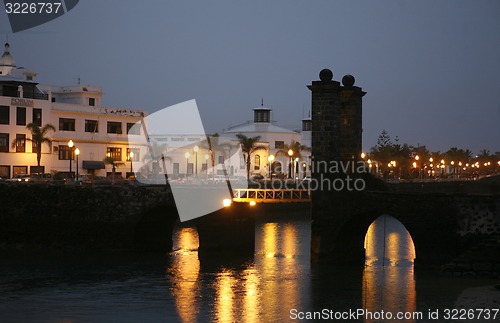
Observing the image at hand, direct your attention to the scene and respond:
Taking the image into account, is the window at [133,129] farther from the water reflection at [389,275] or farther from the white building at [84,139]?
the water reflection at [389,275]

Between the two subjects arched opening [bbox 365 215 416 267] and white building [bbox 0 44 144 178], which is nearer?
arched opening [bbox 365 215 416 267]

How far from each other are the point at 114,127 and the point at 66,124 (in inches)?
252

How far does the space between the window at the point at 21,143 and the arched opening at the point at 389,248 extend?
33.0 metres

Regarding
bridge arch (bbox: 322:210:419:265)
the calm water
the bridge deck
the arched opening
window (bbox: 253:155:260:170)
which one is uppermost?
window (bbox: 253:155:260:170)

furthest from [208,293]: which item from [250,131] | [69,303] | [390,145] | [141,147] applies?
[390,145]

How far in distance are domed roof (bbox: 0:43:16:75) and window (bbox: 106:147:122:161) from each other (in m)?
14.2

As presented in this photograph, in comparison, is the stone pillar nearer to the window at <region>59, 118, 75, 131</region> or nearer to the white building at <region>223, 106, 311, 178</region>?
the window at <region>59, 118, 75, 131</region>

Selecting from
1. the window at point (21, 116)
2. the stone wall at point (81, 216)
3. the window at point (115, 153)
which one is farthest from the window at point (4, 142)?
the stone wall at point (81, 216)

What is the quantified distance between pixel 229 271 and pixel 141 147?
Answer: 4907 cm

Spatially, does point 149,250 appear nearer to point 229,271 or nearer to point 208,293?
point 229,271

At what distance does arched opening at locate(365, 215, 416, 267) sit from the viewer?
47.8 m

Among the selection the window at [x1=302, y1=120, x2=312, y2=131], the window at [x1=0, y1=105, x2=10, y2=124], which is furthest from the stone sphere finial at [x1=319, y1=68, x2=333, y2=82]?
the window at [x1=302, y1=120, x2=312, y2=131]

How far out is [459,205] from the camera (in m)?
40.6

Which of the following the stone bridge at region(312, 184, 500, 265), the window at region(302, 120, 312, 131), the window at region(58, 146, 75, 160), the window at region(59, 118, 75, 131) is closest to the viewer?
the stone bridge at region(312, 184, 500, 265)
